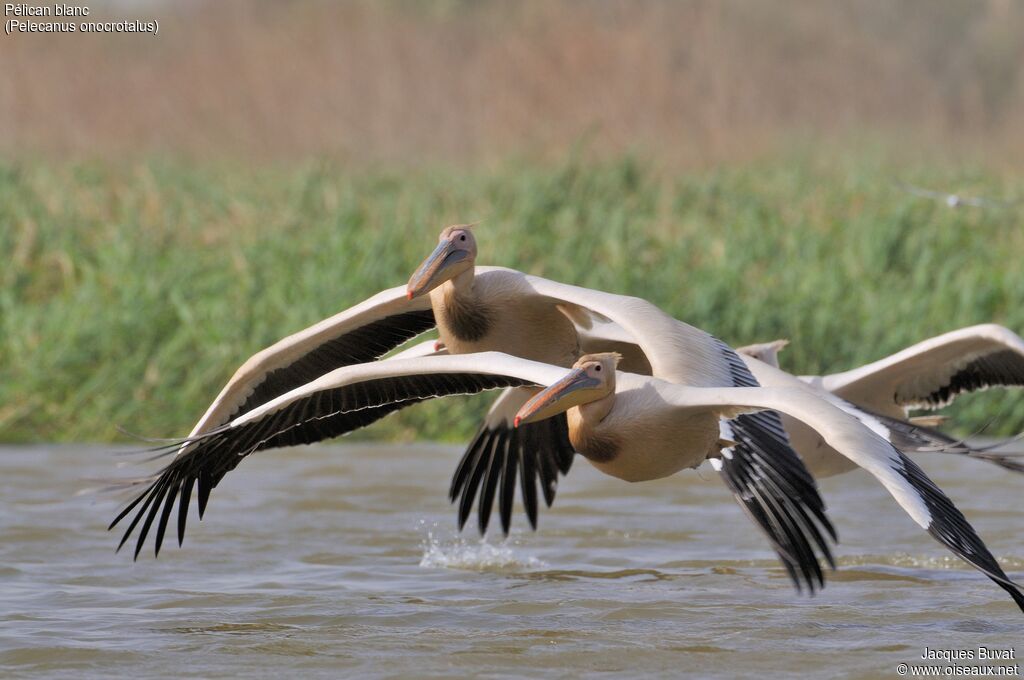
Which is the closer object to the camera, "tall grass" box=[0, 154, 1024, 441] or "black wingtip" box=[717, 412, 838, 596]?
"black wingtip" box=[717, 412, 838, 596]

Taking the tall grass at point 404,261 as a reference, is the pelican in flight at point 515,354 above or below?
below

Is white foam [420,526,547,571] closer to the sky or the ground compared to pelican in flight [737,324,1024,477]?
closer to the ground

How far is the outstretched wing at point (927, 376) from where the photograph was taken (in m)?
6.20

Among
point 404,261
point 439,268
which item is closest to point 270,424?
point 439,268

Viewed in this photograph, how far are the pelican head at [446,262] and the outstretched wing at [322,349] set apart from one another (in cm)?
24

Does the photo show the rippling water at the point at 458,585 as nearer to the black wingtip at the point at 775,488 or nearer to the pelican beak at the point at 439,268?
the black wingtip at the point at 775,488

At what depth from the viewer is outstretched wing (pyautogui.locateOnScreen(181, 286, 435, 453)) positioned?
18.5ft

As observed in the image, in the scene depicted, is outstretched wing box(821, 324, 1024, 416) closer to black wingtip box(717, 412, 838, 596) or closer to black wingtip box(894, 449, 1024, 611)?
black wingtip box(717, 412, 838, 596)

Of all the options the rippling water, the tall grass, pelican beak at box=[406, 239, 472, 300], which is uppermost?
the tall grass

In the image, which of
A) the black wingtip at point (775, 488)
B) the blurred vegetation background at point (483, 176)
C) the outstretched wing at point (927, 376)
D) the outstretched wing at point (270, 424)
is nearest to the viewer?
the black wingtip at point (775, 488)

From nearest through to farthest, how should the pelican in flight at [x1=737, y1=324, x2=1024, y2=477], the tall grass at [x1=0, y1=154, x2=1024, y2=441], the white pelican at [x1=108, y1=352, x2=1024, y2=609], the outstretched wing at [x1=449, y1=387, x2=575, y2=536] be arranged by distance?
the white pelican at [x1=108, y1=352, x2=1024, y2=609]
the pelican in flight at [x1=737, y1=324, x2=1024, y2=477]
the outstretched wing at [x1=449, y1=387, x2=575, y2=536]
the tall grass at [x1=0, y1=154, x2=1024, y2=441]

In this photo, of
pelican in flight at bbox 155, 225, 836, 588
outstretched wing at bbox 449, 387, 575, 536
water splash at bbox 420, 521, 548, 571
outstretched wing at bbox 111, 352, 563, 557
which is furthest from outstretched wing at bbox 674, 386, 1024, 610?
outstretched wing at bbox 449, 387, 575, 536

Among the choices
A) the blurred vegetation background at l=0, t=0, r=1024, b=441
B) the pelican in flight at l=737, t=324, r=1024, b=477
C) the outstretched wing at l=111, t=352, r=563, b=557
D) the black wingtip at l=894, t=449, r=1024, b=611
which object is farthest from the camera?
the blurred vegetation background at l=0, t=0, r=1024, b=441

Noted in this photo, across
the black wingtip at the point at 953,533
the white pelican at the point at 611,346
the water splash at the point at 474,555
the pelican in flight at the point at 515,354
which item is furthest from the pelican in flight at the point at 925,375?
the black wingtip at the point at 953,533
